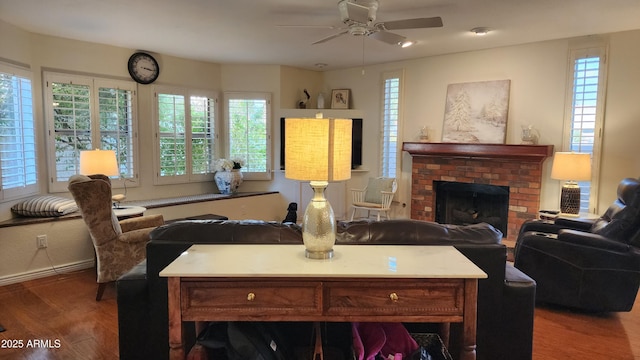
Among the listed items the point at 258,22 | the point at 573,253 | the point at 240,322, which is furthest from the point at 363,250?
the point at 258,22

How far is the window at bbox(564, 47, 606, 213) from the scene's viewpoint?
4316mm

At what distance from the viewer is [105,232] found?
331cm

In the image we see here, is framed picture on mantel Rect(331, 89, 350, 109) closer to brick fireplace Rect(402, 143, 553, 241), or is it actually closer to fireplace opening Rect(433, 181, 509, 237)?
brick fireplace Rect(402, 143, 553, 241)

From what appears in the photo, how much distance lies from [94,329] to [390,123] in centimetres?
455

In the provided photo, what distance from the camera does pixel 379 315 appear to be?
63.9 inches

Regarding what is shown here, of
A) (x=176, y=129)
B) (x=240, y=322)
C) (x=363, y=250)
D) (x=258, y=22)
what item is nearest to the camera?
(x=240, y=322)

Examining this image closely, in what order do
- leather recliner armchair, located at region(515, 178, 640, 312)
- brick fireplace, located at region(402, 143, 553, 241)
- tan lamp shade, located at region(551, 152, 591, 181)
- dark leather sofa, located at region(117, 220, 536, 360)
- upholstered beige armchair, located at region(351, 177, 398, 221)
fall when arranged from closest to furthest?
dark leather sofa, located at region(117, 220, 536, 360) < leather recliner armchair, located at region(515, 178, 640, 312) < tan lamp shade, located at region(551, 152, 591, 181) < brick fireplace, located at region(402, 143, 553, 241) < upholstered beige armchair, located at region(351, 177, 398, 221)

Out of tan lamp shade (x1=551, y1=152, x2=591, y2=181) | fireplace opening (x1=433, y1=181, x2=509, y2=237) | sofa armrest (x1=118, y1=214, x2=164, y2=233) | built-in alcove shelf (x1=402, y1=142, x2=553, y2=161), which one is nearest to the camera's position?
sofa armrest (x1=118, y1=214, x2=164, y2=233)

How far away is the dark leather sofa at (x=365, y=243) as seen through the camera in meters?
2.03

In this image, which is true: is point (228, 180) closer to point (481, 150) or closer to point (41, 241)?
point (41, 241)

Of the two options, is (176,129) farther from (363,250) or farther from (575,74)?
(575,74)

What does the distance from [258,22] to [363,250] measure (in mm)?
2850

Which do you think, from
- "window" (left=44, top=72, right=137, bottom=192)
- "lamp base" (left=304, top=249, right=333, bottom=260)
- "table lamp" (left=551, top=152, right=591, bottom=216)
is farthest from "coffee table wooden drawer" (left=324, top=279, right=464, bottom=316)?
"window" (left=44, top=72, right=137, bottom=192)

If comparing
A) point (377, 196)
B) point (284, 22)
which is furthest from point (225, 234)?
point (377, 196)
